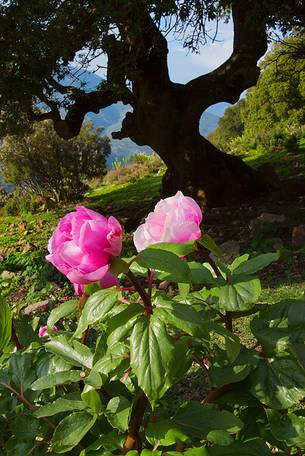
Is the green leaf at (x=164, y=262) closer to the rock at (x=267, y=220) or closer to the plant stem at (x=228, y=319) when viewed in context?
the plant stem at (x=228, y=319)

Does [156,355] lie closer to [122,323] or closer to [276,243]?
[122,323]

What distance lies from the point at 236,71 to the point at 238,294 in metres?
8.11

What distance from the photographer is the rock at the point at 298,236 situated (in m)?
6.56

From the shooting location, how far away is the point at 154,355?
86cm

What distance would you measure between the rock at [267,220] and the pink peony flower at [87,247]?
653cm

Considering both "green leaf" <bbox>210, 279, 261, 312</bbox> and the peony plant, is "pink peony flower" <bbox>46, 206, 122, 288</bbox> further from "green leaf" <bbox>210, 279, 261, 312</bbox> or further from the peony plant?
"green leaf" <bbox>210, 279, 261, 312</bbox>

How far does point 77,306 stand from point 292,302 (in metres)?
0.51

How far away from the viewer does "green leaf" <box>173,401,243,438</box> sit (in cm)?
101

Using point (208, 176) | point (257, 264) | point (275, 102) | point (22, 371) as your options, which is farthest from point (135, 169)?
point (257, 264)

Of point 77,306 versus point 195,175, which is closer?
point 77,306

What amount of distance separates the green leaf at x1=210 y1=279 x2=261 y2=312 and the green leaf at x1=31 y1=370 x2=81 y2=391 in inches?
14.7

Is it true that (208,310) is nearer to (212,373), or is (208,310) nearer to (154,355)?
(212,373)

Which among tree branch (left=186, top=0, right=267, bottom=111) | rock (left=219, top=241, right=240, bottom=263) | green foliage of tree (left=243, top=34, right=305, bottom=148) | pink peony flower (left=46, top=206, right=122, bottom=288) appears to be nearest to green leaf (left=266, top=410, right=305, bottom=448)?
pink peony flower (left=46, top=206, right=122, bottom=288)

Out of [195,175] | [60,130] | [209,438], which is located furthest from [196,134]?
[209,438]
